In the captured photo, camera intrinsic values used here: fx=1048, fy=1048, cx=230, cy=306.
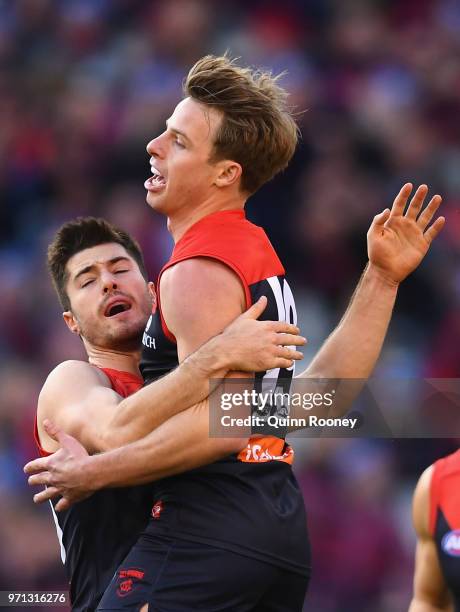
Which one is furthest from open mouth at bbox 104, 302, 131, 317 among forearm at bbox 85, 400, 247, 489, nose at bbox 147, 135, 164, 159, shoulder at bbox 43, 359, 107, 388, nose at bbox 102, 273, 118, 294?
forearm at bbox 85, 400, 247, 489

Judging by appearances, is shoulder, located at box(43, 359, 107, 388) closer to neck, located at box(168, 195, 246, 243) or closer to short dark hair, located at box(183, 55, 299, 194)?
neck, located at box(168, 195, 246, 243)

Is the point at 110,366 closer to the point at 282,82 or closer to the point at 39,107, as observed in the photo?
the point at 282,82

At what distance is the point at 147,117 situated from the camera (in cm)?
815

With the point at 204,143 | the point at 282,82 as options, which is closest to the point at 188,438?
the point at 204,143

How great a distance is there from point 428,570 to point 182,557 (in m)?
0.85

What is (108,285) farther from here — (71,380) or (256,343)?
(256,343)

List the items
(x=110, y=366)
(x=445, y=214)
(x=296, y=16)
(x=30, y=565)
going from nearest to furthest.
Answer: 1. (x=110, y=366)
2. (x=30, y=565)
3. (x=445, y=214)
4. (x=296, y=16)

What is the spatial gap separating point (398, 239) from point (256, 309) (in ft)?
3.19

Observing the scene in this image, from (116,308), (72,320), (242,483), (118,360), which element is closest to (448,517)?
(242,483)

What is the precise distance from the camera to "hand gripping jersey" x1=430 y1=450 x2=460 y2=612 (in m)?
2.79

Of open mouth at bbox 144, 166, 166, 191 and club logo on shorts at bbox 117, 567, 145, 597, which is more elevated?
open mouth at bbox 144, 166, 166, 191

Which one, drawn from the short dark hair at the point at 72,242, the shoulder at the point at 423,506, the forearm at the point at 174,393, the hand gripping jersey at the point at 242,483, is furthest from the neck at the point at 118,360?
the shoulder at the point at 423,506

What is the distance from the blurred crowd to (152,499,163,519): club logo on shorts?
9.54 ft

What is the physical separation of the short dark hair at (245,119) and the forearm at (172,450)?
3.44 feet
